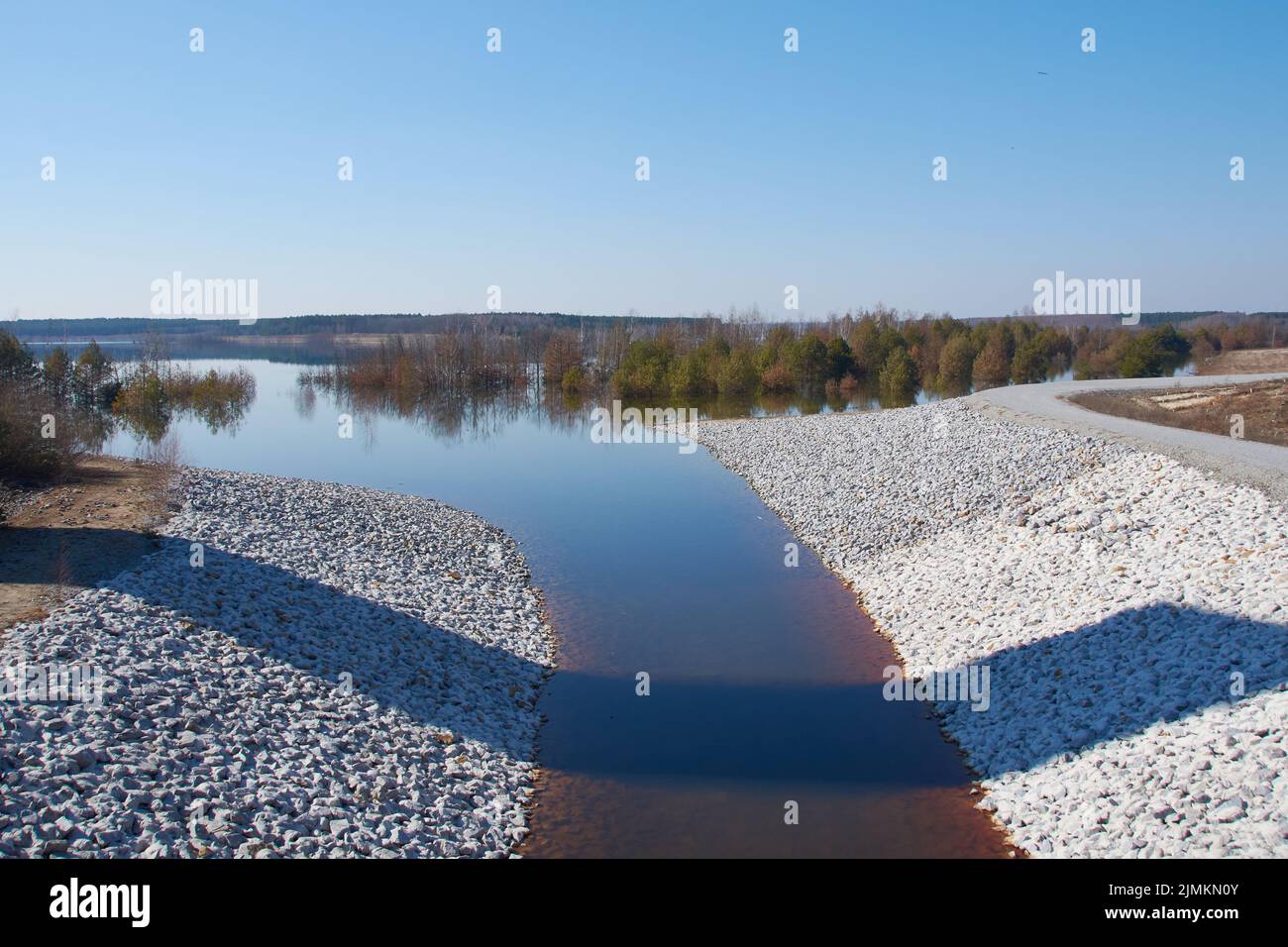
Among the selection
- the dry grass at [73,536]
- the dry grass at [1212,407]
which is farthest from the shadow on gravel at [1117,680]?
the dry grass at [1212,407]

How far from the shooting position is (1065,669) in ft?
35.8

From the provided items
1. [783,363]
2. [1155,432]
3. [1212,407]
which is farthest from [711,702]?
[783,363]

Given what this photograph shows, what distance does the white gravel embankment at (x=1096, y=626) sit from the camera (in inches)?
303

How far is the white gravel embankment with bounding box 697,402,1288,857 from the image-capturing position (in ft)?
25.3

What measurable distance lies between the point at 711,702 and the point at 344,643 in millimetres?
4992

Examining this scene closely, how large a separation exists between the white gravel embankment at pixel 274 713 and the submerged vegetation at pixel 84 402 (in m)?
4.95

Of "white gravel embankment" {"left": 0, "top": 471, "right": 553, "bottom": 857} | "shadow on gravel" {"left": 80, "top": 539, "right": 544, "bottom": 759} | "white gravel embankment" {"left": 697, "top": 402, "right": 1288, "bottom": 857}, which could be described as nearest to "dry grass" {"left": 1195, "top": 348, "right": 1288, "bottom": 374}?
"white gravel embankment" {"left": 697, "top": 402, "right": 1288, "bottom": 857}

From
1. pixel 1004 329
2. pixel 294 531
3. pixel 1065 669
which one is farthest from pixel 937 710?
pixel 1004 329

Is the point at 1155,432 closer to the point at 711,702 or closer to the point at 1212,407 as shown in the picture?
the point at 1212,407

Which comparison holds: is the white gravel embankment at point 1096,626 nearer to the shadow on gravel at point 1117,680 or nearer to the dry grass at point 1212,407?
the shadow on gravel at point 1117,680

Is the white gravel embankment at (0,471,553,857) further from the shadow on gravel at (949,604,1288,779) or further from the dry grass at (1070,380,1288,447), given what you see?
the dry grass at (1070,380,1288,447)

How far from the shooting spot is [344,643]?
38.3ft
